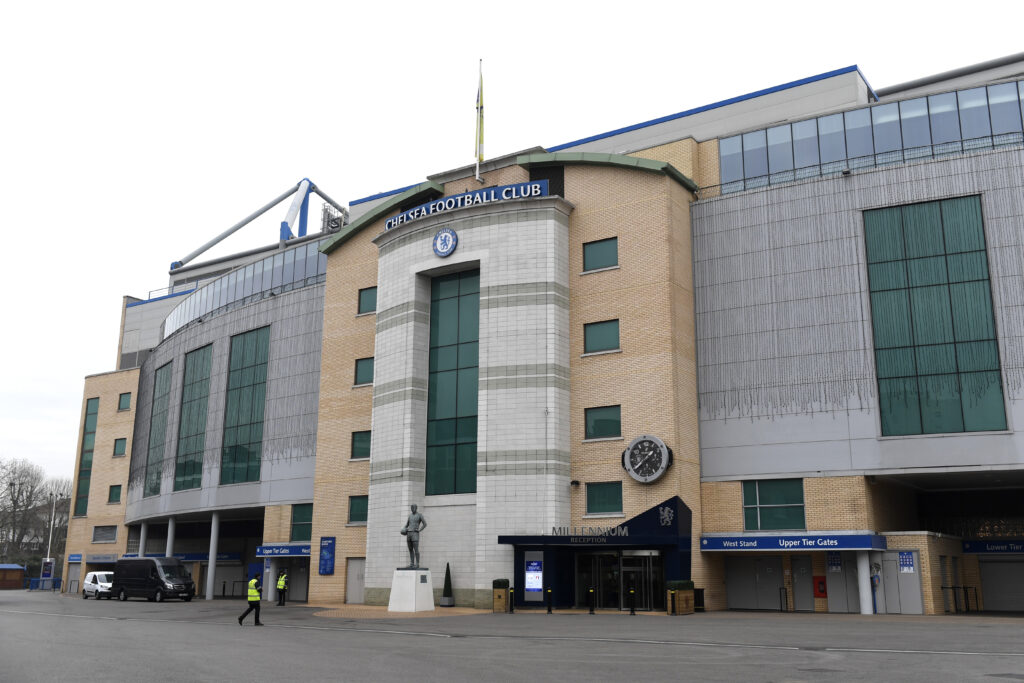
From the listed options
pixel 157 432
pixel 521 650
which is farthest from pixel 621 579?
pixel 157 432

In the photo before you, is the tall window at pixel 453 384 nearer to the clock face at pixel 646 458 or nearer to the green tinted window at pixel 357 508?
the green tinted window at pixel 357 508

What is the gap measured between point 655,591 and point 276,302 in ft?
104

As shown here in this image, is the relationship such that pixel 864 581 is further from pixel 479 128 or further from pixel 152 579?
pixel 152 579

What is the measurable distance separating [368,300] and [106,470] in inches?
1442

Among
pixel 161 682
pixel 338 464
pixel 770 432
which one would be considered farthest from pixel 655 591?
pixel 161 682

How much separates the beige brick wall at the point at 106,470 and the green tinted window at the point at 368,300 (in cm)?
3302

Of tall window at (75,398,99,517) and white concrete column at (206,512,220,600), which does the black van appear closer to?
white concrete column at (206,512,220,600)

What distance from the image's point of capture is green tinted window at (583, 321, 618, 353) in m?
42.0

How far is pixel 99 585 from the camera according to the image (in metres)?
56.0

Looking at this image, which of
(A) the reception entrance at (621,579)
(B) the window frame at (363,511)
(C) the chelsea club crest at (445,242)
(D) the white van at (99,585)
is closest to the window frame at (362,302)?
(C) the chelsea club crest at (445,242)

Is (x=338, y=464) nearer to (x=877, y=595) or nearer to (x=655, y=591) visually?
(x=655, y=591)

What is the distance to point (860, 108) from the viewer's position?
41844 mm

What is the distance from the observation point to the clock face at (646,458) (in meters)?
38.5

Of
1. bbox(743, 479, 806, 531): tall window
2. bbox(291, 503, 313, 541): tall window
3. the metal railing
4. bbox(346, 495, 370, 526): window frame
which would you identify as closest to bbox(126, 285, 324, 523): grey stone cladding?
bbox(291, 503, 313, 541): tall window
